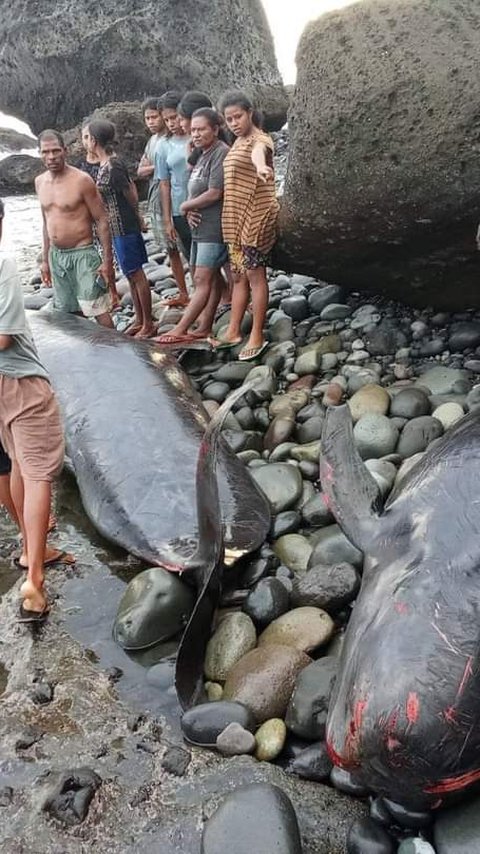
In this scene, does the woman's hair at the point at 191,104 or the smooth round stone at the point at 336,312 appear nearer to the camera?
the smooth round stone at the point at 336,312

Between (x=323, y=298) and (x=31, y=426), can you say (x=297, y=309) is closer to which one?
(x=323, y=298)

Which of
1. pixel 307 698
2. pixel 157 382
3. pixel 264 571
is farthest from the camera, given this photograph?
pixel 157 382

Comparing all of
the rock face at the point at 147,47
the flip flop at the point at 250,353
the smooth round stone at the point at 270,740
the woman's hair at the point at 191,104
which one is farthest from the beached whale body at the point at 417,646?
the rock face at the point at 147,47

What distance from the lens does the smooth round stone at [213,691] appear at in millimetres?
3854

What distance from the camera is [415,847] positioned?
2.71 m

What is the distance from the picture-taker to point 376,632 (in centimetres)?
293

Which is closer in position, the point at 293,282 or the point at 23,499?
the point at 23,499

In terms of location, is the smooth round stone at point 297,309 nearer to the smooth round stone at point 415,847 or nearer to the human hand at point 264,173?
the human hand at point 264,173

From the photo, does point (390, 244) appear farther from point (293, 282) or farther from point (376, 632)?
point (376, 632)

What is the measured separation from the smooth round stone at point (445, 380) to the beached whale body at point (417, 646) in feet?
7.92

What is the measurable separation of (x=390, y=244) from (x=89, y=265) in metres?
2.98

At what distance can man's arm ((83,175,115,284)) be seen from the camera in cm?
729

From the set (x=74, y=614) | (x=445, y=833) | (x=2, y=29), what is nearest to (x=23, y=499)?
(x=74, y=614)

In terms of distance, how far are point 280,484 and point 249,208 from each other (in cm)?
298
